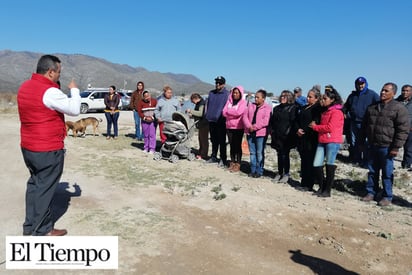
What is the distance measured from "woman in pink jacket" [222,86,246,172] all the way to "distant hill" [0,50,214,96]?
6036cm

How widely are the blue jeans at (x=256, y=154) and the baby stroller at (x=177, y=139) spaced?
1.96 metres

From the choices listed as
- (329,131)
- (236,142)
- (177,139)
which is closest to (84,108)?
(177,139)

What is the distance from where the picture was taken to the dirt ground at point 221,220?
12.1 ft

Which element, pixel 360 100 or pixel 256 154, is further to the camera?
pixel 360 100

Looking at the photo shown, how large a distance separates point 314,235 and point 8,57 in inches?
7155

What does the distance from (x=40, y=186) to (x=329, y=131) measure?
4411 millimetres

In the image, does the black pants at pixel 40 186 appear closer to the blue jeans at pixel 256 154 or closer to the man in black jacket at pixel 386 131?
the blue jeans at pixel 256 154

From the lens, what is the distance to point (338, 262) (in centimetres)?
379

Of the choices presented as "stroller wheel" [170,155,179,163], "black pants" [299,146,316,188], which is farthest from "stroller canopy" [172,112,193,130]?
"black pants" [299,146,316,188]

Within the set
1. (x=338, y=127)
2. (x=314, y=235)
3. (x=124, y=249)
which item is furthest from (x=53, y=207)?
(x=338, y=127)

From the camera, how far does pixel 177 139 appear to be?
28.7ft

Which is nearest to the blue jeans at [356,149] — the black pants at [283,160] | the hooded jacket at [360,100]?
the hooded jacket at [360,100]

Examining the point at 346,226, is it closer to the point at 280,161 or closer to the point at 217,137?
the point at 280,161

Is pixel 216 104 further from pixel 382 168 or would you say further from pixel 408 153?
pixel 408 153
